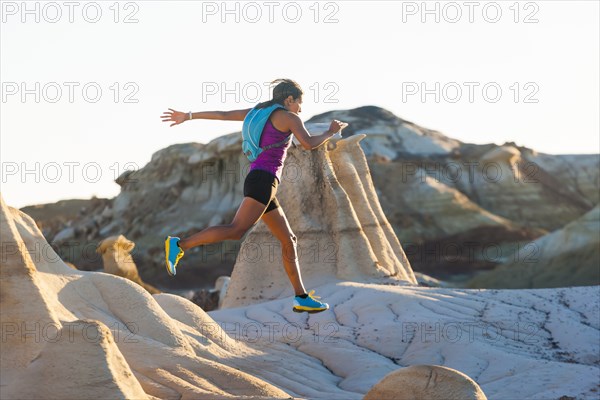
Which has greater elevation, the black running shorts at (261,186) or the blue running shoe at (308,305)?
the black running shorts at (261,186)

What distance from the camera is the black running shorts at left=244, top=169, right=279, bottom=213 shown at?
5.86m

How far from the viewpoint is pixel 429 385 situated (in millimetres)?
6258

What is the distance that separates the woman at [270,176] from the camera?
5809 mm

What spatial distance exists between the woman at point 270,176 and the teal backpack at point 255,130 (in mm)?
14

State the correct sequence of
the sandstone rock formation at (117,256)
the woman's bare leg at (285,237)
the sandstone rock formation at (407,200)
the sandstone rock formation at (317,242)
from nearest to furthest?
1. the woman's bare leg at (285,237)
2. the sandstone rock formation at (317,242)
3. the sandstone rock formation at (117,256)
4. the sandstone rock formation at (407,200)

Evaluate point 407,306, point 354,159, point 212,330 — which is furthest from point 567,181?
point 212,330

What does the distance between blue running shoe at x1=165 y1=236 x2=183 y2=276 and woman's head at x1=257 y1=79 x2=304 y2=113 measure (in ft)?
3.27

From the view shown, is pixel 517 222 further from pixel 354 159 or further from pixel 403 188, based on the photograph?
pixel 354 159

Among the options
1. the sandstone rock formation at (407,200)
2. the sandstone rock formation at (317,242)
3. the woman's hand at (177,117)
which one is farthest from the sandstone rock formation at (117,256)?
the woman's hand at (177,117)

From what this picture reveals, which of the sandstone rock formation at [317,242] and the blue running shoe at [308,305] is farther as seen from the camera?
the sandstone rock formation at [317,242]

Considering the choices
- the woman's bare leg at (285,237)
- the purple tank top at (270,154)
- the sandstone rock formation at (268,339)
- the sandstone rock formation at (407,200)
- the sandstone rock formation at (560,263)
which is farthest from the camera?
the sandstone rock formation at (407,200)

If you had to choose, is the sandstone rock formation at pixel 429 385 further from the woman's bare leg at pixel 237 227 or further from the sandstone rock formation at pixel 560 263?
the sandstone rock formation at pixel 560 263

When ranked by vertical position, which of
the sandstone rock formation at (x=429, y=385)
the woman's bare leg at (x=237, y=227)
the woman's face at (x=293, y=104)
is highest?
the woman's face at (x=293, y=104)

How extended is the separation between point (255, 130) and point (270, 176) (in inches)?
12.2
